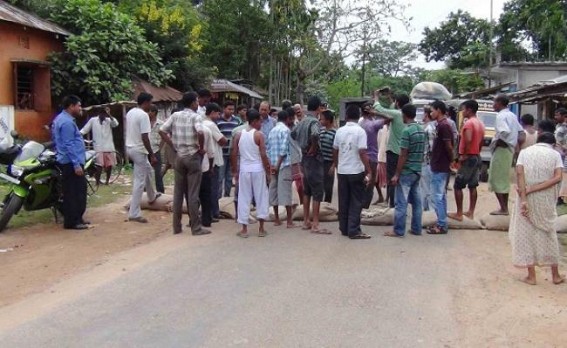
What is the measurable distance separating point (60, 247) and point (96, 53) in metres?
11.5

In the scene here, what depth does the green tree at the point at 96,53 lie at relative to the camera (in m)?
17.6

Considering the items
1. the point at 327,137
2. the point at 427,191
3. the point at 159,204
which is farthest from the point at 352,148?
the point at 159,204

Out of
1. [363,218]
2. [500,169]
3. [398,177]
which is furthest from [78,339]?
[500,169]

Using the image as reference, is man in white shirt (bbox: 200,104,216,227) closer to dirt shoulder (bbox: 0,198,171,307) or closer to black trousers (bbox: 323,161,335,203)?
dirt shoulder (bbox: 0,198,171,307)

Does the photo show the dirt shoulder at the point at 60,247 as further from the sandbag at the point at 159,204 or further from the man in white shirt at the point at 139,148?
the man in white shirt at the point at 139,148

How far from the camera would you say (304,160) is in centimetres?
863

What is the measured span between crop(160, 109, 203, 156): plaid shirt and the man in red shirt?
3.79 metres

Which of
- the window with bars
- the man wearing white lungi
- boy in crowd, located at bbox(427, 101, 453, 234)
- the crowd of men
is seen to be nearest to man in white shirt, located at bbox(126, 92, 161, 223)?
the crowd of men

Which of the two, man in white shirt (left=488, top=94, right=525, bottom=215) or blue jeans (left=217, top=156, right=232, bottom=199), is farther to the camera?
blue jeans (left=217, top=156, right=232, bottom=199)

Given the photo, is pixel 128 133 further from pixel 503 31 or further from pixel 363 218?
pixel 503 31

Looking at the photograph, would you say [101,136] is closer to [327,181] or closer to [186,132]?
[186,132]

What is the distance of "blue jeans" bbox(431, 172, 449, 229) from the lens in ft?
28.0

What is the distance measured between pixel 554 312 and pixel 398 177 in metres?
3.08

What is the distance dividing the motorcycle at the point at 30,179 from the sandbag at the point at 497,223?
20.3ft
